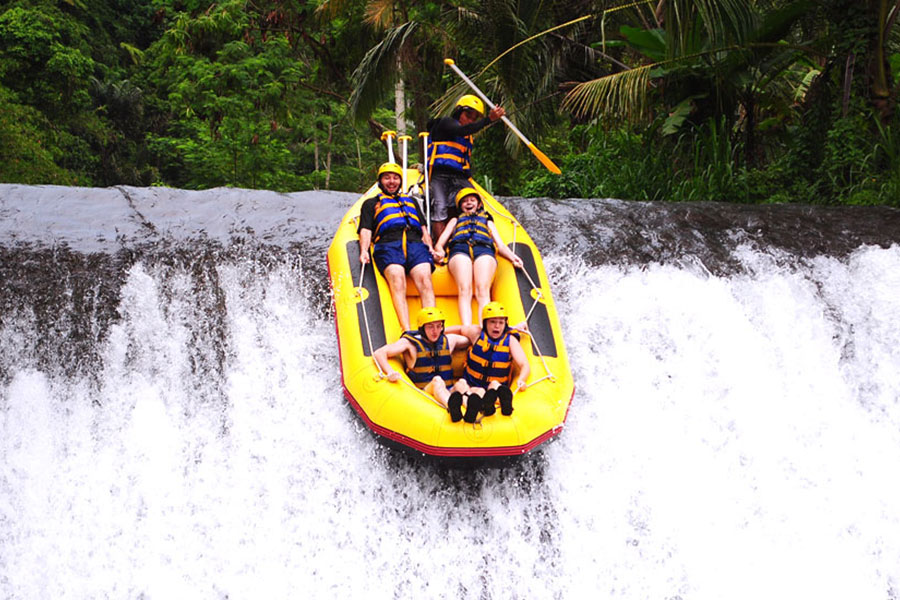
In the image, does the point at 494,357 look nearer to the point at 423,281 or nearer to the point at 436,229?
the point at 423,281

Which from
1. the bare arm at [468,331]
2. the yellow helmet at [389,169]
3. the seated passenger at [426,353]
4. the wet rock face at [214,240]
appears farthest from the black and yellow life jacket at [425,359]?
the yellow helmet at [389,169]

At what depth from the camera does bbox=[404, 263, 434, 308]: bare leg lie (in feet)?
17.4

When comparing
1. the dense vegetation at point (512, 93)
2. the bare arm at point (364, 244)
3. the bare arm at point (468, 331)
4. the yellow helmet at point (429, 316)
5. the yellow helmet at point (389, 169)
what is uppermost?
the yellow helmet at point (389, 169)

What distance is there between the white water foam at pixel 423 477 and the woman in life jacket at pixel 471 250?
0.86m

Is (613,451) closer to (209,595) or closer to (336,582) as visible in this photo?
(336,582)

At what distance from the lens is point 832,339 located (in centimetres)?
609

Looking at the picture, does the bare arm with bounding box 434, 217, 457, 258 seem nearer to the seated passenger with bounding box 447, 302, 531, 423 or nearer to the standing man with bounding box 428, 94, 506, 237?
the standing man with bounding box 428, 94, 506, 237

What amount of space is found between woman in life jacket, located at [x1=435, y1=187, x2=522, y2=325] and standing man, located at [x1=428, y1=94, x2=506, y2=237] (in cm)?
32

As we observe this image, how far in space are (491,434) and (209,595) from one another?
1746 millimetres

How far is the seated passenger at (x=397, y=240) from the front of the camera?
17.4 ft

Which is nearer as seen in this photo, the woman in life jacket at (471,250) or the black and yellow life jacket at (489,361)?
the black and yellow life jacket at (489,361)

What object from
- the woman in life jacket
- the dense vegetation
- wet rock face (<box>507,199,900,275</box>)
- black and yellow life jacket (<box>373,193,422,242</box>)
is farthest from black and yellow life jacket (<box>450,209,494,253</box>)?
the dense vegetation

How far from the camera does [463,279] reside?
17.7ft

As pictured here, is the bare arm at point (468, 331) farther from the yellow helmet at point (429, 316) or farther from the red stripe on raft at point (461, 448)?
the red stripe on raft at point (461, 448)
